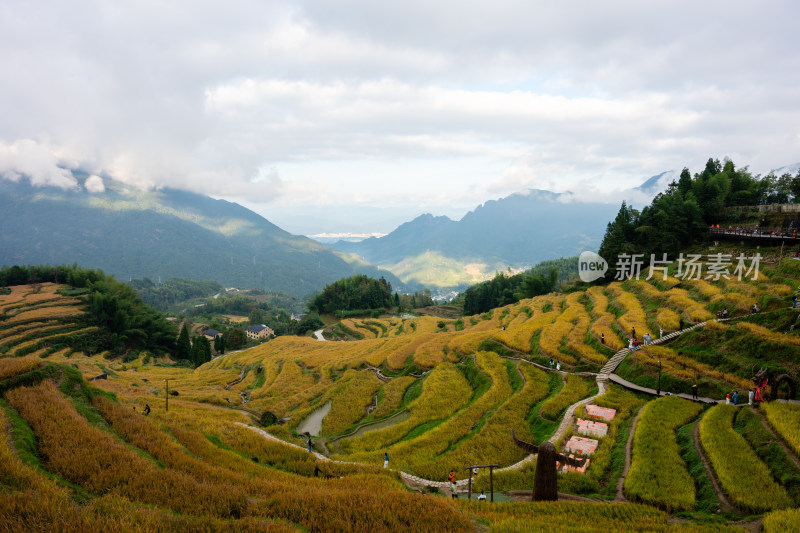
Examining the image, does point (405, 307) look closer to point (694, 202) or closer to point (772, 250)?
point (694, 202)

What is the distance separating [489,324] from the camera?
184 feet

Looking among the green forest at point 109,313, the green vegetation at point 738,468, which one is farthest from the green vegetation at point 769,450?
the green forest at point 109,313

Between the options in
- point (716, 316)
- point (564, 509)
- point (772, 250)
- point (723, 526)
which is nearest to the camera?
point (723, 526)

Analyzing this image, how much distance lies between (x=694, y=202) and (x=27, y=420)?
2745 inches

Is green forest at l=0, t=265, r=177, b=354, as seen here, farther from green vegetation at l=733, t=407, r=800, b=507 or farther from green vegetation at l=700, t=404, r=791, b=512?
green vegetation at l=733, t=407, r=800, b=507

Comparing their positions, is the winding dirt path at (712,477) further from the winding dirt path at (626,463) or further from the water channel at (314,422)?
the water channel at (314,422)

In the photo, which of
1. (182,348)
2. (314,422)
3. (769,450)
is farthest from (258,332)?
(769,450)

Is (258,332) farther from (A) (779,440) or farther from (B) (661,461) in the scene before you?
(A) (779,440)

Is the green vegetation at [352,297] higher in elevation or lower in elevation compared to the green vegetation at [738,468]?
lower

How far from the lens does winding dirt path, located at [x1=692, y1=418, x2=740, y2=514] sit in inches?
540

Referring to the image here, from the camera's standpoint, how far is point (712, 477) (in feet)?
50.8

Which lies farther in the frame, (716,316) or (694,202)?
(694,202)

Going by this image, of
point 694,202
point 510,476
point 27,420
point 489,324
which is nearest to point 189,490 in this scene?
point 27,420

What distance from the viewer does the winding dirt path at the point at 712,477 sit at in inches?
540
